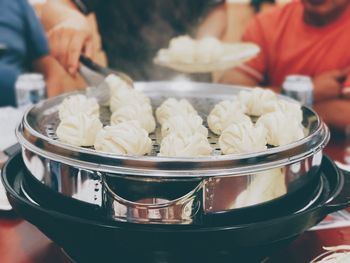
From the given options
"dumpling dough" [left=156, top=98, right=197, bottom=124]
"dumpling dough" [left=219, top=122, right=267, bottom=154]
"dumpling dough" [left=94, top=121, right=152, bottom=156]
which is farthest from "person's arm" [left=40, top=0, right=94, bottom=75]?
"dumpling dough" [left=219, top=122, right=267, bottom=154]

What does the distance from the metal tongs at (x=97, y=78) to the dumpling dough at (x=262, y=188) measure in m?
0.81

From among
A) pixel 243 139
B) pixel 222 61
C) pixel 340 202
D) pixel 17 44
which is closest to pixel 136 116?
pixel 243 139

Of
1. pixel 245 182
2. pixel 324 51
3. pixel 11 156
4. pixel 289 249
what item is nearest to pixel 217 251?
pixel 245 182

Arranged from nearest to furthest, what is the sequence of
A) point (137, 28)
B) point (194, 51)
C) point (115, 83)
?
point (115, 83)
point (194, 51)
point (137, 28)

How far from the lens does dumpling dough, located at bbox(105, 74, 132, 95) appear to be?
5.40 feet

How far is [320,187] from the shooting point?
1242mm

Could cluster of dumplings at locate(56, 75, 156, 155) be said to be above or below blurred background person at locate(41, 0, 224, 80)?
above

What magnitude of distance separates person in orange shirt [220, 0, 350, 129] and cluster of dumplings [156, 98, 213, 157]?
1429 mm

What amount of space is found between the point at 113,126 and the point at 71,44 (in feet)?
2.93

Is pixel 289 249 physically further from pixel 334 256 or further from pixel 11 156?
pixel 11 156

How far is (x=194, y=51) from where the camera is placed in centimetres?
281

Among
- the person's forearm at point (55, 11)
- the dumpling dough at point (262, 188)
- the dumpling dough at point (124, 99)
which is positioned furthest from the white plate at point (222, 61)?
the dumpling dough at point (262, 188)

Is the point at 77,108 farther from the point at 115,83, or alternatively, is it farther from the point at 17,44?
the point at 17,44

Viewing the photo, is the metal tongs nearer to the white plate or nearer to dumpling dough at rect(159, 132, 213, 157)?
dumpling dough at rect(159, 132, 213, 157)
